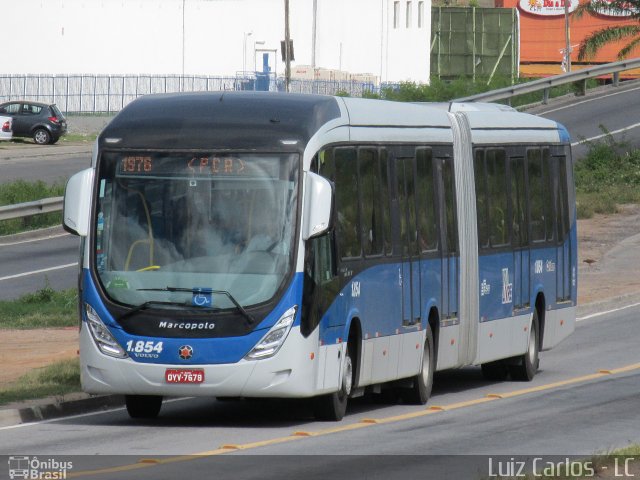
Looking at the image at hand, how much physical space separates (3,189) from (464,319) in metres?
25.3

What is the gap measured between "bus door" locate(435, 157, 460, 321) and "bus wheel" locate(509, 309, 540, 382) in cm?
242

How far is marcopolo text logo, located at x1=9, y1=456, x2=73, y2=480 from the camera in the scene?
424 inches

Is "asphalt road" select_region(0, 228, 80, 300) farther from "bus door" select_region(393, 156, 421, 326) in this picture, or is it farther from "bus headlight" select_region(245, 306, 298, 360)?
"bus headlight" select_region(245, 306, 298, 360)

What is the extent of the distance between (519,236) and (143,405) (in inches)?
267

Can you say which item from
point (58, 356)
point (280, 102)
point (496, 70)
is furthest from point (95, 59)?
point (280, 102)

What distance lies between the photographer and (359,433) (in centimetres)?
1394

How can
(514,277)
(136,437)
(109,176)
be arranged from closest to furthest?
(136,437) < (109,176) < (514,277)

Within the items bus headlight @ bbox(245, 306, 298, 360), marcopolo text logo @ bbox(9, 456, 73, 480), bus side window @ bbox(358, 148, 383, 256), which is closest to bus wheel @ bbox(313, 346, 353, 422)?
bus headlight @ bbox(245, 306, 298, 360)

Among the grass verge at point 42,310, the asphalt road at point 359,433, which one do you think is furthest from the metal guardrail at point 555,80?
the asphalt road at point 359,433

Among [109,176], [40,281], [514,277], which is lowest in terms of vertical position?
[40,281]

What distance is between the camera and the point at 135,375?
14.0 m

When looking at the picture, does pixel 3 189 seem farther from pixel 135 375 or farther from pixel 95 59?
pixel 95 59

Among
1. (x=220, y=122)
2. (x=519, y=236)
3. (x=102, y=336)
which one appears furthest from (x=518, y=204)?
(x=102, y=336)

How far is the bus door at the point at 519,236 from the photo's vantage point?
19.9 m
